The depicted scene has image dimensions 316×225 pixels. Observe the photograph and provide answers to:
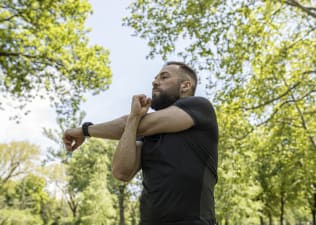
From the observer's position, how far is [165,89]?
2.44 metres

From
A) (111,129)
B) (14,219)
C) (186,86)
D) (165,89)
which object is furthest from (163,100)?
(14,219)

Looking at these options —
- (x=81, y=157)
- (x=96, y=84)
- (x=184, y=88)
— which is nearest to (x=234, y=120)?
(x=96, y=84)

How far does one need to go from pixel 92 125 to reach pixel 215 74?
381 inches

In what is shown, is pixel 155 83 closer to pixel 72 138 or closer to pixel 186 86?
pixel 186 86

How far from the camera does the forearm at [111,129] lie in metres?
2.31

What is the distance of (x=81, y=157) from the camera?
3656 cm

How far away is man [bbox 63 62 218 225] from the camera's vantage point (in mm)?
2000

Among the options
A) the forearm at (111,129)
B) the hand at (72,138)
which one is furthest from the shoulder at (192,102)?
the hand at (72,138)

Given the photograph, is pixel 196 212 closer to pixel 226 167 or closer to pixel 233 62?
pixel 233 62

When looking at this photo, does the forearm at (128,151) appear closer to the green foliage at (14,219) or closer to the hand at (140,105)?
the hand at (140,105)

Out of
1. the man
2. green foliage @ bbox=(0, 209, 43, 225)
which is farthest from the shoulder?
green foliage @ bbox=(0, 209, 43, 225)

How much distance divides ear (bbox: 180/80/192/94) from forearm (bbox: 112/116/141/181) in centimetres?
46

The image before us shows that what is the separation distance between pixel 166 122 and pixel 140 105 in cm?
21

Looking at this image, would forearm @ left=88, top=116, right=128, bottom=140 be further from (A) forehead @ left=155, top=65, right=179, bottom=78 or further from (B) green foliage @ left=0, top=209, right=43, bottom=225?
(B) green foliage @ left=0, top=209, right=43, bottom=225
